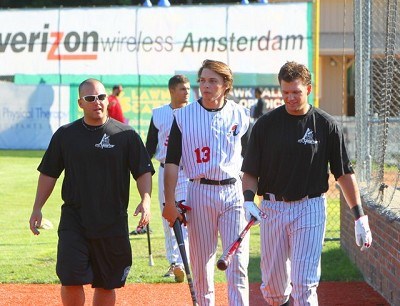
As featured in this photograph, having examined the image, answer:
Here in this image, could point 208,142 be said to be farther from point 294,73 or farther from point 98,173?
point 294,73

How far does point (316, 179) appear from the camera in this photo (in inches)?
282

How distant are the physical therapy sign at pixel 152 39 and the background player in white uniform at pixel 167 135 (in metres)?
23.3

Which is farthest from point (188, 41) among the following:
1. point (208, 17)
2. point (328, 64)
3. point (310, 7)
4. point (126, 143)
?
point (126, 143)

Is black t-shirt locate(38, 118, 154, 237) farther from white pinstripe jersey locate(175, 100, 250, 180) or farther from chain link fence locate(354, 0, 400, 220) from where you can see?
chain link fence locate(354, 0, 400, 220)

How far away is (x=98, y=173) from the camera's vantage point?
7.49 m

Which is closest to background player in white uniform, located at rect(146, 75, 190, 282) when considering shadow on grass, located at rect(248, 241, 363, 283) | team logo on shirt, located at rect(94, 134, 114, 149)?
shadow on grass, located at rect(248, 241, 363, 283)

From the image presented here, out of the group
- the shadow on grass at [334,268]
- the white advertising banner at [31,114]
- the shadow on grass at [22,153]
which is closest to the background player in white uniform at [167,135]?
the shadow on grass at [334,268]

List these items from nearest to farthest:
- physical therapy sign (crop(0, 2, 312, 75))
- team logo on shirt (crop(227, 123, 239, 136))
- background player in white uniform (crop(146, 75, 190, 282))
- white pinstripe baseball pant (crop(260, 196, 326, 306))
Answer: white pinstripe baseball pant (crop(260, 196, 326, 306))
team logo on shirt (crop(227, 123, 239, 136))
background player in white uniform (crop(146, 75, 190, 282))
physical therapy sign (crop(0, 2, 312, 75))

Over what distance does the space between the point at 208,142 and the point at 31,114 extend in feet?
96.8

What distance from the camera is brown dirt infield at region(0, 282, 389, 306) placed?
970 centimetres

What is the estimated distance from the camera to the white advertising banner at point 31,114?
118 ft

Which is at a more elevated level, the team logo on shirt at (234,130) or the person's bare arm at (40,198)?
the team logo on shirt at (234,130)

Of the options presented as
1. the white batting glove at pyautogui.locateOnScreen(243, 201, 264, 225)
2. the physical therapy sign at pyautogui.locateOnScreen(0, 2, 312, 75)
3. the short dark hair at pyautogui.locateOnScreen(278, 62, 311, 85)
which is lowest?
the white batting glove at pyautogui.locateOnScreen(243, 201, 264, 225)

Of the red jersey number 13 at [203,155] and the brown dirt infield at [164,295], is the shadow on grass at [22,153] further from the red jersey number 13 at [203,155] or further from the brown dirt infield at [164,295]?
the red jersey number 13 at [203,155]
